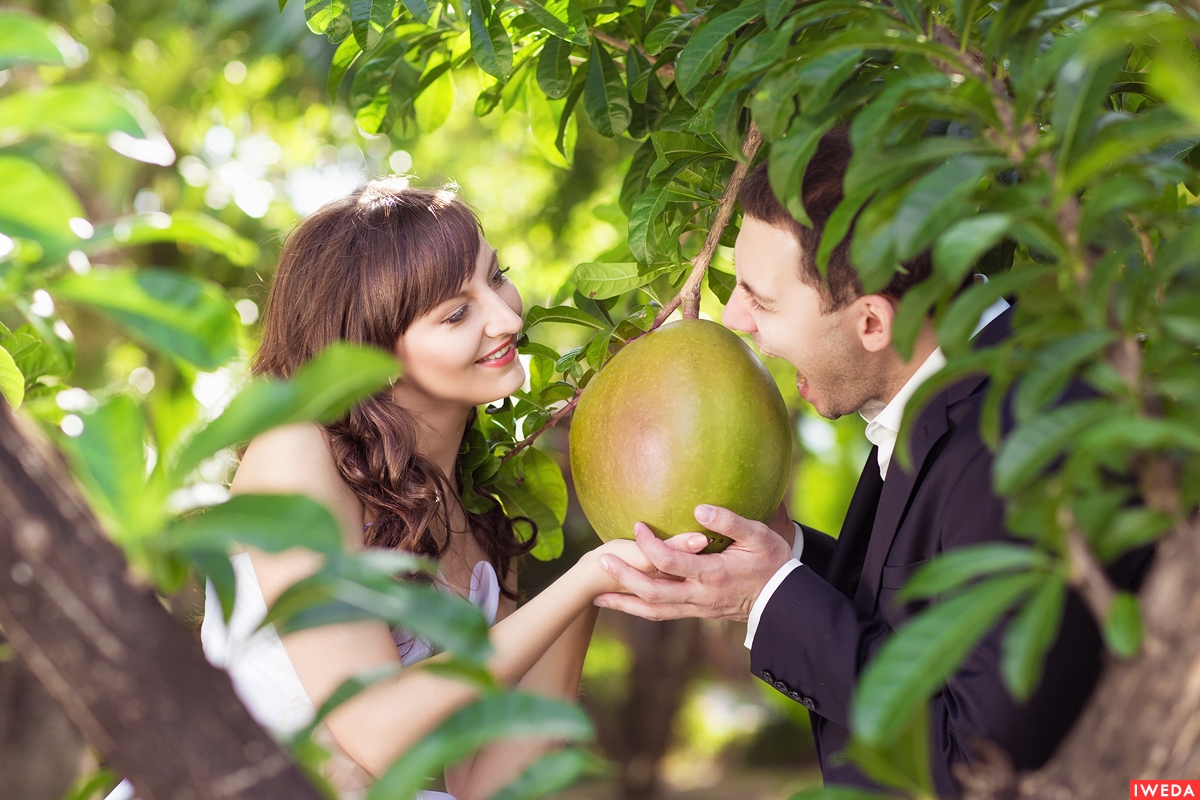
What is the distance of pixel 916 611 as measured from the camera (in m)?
1.35

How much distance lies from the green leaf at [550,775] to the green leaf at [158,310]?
33 centimetres

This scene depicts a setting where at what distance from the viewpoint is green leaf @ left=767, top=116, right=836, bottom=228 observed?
997mm

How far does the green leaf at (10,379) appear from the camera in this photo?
1.24m

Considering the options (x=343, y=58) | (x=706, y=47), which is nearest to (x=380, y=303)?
(x=343, y=58)

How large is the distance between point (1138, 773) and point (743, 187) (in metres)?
1.13

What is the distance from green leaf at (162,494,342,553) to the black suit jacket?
850 millimetres

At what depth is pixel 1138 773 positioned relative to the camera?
605 millimetres

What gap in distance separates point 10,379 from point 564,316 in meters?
0.83

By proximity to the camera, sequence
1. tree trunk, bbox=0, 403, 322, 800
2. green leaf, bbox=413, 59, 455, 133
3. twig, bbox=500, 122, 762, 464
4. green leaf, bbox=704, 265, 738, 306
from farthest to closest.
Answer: green leaf, bbox=413, 59, 455, 133
green leaf, bbox=704, 265, 738, 306
twig, bbox=500, 122, 762, 464
tree trunk, bbox=0, 403, 322, 800

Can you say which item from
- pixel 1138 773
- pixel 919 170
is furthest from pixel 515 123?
pixel 1138 773

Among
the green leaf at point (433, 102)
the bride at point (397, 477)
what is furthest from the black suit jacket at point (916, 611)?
the green leaf at point (433, 102)

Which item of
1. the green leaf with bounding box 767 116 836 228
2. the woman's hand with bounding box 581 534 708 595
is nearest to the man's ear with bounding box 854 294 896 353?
the woman's hand with bounding box 581 534 708 595

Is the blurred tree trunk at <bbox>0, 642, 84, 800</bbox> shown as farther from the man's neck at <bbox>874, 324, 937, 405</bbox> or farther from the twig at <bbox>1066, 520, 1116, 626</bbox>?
the twig at <bbox>1066, 520, 1116, 626</bbox>

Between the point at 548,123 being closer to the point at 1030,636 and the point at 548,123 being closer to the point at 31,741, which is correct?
the point at 1030,636
